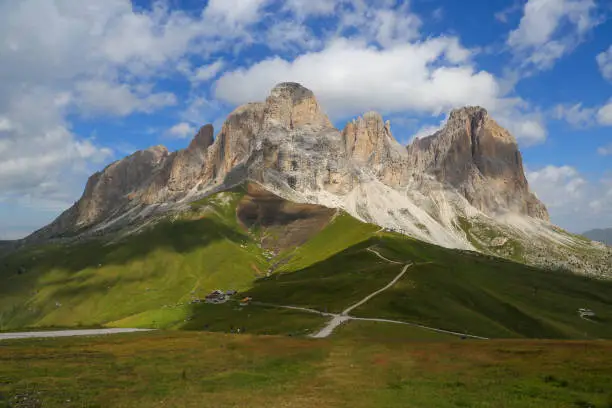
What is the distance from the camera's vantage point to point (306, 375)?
45.6m

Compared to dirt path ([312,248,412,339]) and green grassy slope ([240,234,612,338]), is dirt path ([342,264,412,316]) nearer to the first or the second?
dirt path ([312,248,412,339])

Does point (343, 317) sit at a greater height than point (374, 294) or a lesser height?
lesser

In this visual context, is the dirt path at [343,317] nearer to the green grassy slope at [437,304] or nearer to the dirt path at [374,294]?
the dirt path at [374,294]

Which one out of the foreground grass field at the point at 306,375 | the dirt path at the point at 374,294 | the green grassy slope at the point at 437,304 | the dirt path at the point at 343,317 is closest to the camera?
the foreground grass field at the point at 306,375

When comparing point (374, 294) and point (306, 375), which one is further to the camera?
point (374, 294)

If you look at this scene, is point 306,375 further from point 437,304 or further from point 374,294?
point 374,294

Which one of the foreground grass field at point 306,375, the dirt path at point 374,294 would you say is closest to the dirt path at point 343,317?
the dirt path at point 374,294

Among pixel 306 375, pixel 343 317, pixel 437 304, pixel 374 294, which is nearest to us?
pixel 306 375

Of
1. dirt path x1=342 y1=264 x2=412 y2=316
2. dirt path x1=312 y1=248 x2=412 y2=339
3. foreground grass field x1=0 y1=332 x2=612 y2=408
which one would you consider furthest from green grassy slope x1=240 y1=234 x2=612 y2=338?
foreground grass field x1=0 y1=332 x2=612 y2=408

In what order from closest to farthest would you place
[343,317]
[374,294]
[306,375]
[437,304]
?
[306,375]
[343,317]
[437,304]
[374,294]

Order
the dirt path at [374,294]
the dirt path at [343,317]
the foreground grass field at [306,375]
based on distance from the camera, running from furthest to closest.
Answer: the dirt path at [374,294]
the dirt path at [343,317]
the foreground grass field at [306,375]

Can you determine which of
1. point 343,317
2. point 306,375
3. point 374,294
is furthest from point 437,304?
point 306,375

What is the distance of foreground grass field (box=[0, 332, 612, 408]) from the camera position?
34.7 m

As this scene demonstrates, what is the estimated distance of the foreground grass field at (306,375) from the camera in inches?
1364
